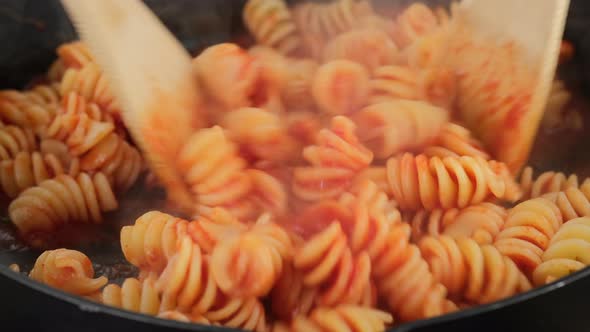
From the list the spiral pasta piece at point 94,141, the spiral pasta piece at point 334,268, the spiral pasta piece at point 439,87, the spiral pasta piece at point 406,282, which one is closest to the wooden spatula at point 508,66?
the spiral pasta piece at point 439,87

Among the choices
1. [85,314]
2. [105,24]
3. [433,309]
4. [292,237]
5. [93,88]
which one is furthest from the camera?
[93,88]

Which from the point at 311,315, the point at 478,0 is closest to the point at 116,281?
the point at 311,315

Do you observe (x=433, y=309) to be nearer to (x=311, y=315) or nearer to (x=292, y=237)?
(x=311, y=315)

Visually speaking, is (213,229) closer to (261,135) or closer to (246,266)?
(246,266)

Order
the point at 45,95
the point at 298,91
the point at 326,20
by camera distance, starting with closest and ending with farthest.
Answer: the point at 298,91 → the point at 45,95 → the point at 326,20

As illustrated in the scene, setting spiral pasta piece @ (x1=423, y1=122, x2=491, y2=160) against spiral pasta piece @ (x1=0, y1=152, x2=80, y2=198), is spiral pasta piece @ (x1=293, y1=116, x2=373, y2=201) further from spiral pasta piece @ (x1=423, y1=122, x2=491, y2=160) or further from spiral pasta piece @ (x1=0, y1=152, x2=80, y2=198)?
spiral pasta piece @ (x1=0, y1=152, x2=80, y2=198)

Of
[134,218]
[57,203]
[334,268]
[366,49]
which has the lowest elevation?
[134,218]

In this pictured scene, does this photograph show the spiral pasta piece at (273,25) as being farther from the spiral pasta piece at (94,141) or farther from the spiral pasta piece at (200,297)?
the spiral pasta piece at (200,297)

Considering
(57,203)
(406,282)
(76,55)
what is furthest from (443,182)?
(76,55)

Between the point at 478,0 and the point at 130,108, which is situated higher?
the point at 478,0
